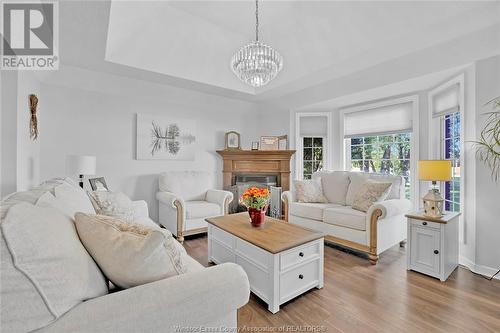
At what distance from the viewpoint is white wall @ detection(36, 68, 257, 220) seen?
3.38 meters

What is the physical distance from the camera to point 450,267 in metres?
2.46

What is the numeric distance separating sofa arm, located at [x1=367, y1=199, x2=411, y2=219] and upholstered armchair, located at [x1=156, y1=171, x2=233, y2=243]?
7.03 feet

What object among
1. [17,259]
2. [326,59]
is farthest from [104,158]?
[326,59]

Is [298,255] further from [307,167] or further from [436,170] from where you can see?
[307,167]

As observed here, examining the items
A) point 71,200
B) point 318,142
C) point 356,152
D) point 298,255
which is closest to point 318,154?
point 318,142

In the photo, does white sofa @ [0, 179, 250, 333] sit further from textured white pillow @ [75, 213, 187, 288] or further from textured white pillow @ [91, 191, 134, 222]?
textured white pillow @ [91, 191, 134, 222]

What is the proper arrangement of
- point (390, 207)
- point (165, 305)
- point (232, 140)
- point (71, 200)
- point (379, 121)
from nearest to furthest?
point (165, 305)
point (71, 200)
point (390, 207)
point (379, 121)
point (232, 140)

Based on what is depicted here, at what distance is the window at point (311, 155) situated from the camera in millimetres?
4824

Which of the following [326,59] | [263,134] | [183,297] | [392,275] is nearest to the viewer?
[183,297]

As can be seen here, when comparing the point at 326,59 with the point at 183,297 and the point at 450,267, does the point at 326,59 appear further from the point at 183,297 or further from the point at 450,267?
the point at 183,297

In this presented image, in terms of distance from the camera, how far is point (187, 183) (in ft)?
13.6

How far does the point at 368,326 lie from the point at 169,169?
3697mm

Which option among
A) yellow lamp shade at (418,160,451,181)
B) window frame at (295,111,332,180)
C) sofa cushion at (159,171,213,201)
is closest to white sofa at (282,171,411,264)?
yellow lamp shade at (418,160,451,181)

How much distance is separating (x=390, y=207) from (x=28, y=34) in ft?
14.5
